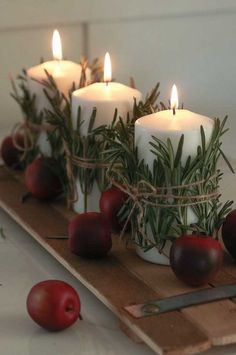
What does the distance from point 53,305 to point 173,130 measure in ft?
0.72

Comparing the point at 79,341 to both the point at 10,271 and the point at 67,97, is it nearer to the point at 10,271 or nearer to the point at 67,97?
the point at 10,271

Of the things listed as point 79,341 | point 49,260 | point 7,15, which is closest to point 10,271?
point 49,260

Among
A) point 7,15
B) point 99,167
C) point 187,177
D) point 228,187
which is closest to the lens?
point 187,177

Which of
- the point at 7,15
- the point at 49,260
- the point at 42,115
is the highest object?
the point at 7,15

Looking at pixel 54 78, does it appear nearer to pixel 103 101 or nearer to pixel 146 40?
pixel 103 101

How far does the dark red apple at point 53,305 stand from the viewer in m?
0.69

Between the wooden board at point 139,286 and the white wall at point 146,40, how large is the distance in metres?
0.43

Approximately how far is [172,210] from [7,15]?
641mm

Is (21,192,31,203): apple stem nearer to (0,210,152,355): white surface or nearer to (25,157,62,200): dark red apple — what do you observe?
(25,157,62,200): dark red apple

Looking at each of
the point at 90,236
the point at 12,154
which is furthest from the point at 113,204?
the point at 12,154

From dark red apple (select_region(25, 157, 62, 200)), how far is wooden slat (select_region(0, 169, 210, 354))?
0.02 metres

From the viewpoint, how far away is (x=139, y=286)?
0.75 metres

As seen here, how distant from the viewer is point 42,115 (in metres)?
1.06

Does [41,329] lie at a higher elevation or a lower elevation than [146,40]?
lower
